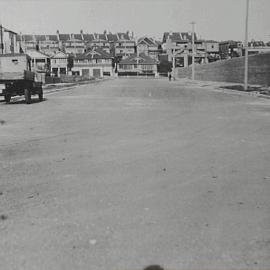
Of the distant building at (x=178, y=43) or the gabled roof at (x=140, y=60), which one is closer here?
the gabled roof at (x=140, y=60)

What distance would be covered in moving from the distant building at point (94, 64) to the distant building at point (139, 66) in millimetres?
4597

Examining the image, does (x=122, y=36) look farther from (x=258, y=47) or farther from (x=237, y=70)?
(x=237, y=70)

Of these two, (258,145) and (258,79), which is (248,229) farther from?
(258,79)

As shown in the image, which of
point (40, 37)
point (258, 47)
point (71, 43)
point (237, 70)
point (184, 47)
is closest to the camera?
point (237, 70)

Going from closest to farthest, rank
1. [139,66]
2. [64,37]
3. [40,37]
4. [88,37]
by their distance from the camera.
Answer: [139,66]
[40,37]
[64,37]
[88,37]

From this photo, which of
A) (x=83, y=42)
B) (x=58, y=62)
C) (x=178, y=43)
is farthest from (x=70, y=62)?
(x=178, y=43)

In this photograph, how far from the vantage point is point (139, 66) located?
463ft

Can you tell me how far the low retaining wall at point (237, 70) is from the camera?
39344 mm

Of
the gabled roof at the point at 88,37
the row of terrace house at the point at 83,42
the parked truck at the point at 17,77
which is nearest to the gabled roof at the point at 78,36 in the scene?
the row of terrace house at the point at 83,42

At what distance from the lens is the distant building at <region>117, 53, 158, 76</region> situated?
139875mm

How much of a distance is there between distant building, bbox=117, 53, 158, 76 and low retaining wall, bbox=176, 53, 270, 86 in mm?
61075

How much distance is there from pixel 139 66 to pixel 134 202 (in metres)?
138

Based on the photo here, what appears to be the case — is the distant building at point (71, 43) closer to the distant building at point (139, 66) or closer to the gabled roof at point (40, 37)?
the gabled roof at point (40, 37)

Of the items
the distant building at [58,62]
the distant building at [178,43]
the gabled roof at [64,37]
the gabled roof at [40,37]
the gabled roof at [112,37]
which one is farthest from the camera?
the gabled roof at [112,37]
